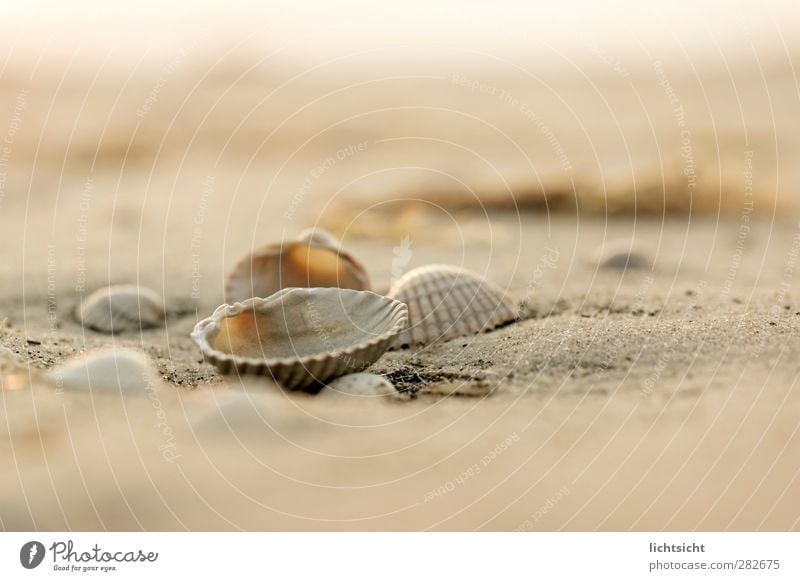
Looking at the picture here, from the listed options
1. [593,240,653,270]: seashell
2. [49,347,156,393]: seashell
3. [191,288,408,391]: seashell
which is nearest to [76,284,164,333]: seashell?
[49,347,156,393]: seashell

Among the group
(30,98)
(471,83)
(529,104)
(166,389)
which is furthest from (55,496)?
(529,104)

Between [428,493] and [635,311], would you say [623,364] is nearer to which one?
[635,311]

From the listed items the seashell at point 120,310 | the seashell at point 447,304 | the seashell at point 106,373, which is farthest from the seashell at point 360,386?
the seashell at point 120,310

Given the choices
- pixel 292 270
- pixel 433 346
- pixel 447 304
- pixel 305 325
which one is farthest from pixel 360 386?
pixel 292 270

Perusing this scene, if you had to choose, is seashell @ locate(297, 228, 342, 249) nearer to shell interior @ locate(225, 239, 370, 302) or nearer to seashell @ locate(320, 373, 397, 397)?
shell interior @ locate(225, 239, 370, 302)

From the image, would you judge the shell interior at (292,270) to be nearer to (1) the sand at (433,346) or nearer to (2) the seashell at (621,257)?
(1) the sand at (433,346)

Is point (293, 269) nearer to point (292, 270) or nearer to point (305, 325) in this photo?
point (292, 270)
